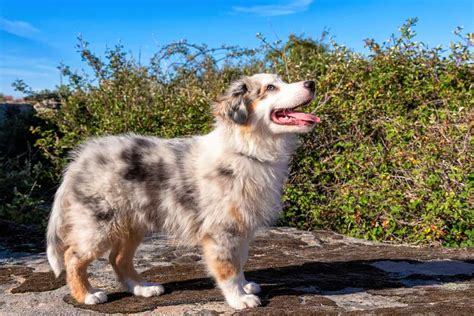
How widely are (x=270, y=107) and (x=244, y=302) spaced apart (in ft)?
4.82

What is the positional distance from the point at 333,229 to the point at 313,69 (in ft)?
8.59

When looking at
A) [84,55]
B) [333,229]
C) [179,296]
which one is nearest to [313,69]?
[333,229]

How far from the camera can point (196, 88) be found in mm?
8469

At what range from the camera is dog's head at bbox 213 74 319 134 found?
418cm

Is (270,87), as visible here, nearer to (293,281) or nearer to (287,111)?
(287,111)

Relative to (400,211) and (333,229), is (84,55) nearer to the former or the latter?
(333,229)

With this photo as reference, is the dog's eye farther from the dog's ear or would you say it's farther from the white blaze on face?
the dog's ear

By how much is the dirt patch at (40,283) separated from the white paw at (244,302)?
164cm

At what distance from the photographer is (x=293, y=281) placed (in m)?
4.67

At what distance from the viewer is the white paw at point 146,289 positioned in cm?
438

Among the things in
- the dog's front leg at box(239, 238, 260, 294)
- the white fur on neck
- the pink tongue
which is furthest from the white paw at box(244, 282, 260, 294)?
the pink tongue

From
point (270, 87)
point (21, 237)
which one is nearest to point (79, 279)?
point (270, 87)

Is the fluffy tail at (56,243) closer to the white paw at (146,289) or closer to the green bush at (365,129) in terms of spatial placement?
the white paw at (146,289)

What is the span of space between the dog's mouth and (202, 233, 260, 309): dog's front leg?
952mm
